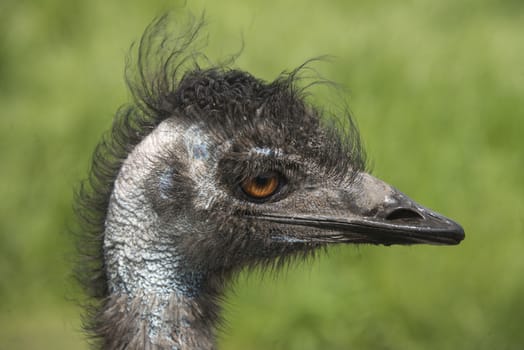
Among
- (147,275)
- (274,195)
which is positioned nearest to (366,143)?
(274,195)

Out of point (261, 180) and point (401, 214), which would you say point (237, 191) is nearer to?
point (261, 180)

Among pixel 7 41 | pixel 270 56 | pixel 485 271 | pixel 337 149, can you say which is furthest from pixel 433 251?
pixel 7 41

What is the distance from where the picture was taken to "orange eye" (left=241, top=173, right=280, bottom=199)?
11.0ft

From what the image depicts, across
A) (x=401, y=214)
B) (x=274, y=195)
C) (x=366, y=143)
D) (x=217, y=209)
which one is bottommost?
(x=217, y=209)

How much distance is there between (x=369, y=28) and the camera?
761 centimetres

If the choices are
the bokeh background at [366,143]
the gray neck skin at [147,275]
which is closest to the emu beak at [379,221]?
the gray neck skin at [147,275]

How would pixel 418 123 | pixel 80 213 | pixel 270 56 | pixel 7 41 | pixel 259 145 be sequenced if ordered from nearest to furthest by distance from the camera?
pixel 259 145 < pixel 80 213 < pixel 418 123 < pixel 270 56 < pixel 7 41

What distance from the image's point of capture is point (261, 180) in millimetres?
3346

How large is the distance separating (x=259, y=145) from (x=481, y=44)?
450cm

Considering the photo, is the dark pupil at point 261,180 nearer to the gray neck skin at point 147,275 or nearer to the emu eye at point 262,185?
the emu eye at point 262,185

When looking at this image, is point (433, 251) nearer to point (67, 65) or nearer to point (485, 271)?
point (485, 271)

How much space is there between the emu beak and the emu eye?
7cm

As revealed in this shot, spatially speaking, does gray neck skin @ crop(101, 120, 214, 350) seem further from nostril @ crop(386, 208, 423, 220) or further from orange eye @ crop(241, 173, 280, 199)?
nostril @ crop(386, 208, 423, 220)

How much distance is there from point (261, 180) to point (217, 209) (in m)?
0.16
